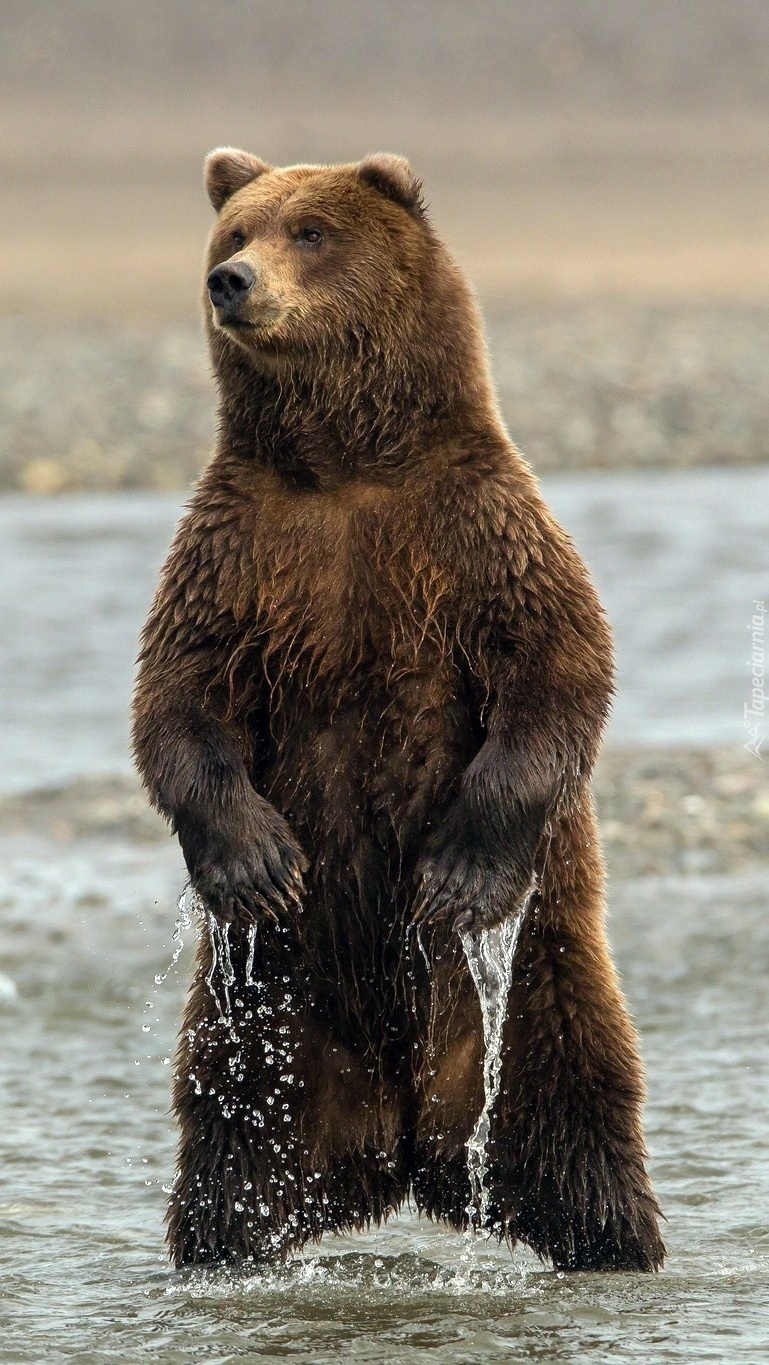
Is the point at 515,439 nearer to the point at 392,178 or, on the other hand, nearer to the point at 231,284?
the point at 392,178

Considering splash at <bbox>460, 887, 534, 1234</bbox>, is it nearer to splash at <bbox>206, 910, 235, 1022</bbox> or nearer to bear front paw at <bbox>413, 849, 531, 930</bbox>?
bear front paw at <bbox>413, 849, 531, 930</bbox>

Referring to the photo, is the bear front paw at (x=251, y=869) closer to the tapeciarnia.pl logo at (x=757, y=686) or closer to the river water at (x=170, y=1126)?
the river water at (x=170, y=1126)

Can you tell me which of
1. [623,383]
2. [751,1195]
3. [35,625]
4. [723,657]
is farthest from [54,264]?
[751,1195]

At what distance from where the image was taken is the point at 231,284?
4.76m

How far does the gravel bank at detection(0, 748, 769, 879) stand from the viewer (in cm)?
920

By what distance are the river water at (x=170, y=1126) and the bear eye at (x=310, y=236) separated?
2.22 meters

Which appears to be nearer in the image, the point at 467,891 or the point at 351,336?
the point at 467,891

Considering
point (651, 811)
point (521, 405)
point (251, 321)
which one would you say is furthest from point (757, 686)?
point (521, 405)

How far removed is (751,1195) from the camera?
5.79 m

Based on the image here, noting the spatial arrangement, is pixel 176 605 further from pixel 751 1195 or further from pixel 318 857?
pixel 751 1195

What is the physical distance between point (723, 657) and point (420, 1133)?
7.92 meters

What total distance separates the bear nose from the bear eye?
0.85 ft

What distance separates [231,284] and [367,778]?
106cm

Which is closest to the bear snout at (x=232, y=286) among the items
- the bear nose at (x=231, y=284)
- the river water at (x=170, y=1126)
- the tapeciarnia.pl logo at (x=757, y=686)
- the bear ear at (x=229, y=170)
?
the bear nose at (x=231, y=284)
